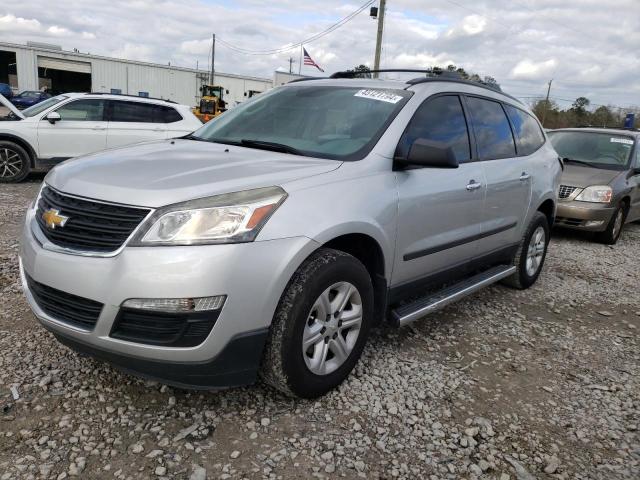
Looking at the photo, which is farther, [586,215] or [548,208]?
Answer: [586,215]

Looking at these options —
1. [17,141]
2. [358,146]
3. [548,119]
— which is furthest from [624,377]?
[548,119]

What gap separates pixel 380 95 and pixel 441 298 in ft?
4.65

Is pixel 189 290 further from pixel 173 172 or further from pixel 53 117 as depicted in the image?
pixel 53 117

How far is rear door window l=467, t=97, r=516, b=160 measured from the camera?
394 cm

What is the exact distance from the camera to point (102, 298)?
219 centimetres

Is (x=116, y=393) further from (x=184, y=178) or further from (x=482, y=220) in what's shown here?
(x=482, y=220)

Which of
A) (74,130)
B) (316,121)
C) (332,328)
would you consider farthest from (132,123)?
(332,328)

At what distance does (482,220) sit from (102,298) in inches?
108

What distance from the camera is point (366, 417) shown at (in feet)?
8.72

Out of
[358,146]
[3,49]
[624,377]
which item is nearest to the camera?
[358,146]

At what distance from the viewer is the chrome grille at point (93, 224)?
222 centimetres

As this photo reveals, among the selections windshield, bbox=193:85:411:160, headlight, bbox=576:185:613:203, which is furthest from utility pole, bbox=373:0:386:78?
windshield, bbox=193:85:411:160

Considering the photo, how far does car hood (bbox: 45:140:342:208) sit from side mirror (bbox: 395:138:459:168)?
46 centimetres

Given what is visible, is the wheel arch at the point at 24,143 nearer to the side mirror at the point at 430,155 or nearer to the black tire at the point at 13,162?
the black tire at the point at 13,162
